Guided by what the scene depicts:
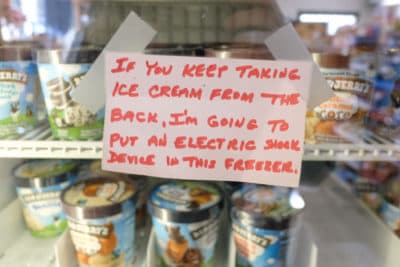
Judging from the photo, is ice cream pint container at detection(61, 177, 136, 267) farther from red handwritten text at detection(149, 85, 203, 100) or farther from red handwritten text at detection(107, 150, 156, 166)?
red handwritten text at detection(149, 85, 203, 100)

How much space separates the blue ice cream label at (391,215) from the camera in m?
0.80

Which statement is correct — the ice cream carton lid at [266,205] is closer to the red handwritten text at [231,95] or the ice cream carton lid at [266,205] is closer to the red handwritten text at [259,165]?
the red handwritten text at [259,165]

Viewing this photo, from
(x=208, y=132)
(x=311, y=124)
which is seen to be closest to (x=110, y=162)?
(x=208, y=132)

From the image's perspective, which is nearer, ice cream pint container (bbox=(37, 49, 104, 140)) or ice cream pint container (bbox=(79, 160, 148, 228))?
ice cream pint container (bbox=(37, 49, 104, 140))

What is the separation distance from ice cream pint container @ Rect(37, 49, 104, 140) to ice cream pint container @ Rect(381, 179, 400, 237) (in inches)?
26.2

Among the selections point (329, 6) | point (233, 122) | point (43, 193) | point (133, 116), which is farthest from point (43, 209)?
point (329, 6)

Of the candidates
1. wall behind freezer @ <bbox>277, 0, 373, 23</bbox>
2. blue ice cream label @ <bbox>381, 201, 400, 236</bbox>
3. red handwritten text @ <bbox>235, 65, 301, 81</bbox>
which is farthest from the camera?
blue ice cream label @ <bbox>381, 201, 400, 236</bbox>

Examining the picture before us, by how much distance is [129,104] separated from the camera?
0.57 metres

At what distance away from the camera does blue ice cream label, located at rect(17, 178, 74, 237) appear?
33.2 inches

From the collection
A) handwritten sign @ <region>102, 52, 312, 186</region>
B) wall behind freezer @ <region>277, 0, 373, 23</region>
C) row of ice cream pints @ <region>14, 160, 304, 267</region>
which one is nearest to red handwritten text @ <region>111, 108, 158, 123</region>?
handwritten sign @ <region>102, 52, 312, 186</region>

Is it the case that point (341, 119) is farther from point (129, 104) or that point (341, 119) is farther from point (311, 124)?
point (129, 104)

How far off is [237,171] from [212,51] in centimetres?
22

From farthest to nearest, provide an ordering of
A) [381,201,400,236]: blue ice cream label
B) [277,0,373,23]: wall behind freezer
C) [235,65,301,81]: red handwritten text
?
[381,201,400,236]: blue ice cream label < [277,0,373,23]: wall behind freezer < [235,65,301,81]: red handwritten text

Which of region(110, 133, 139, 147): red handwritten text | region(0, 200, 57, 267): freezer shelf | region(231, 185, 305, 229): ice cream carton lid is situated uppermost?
region(110, 133, 139, 147): red handwritten text
